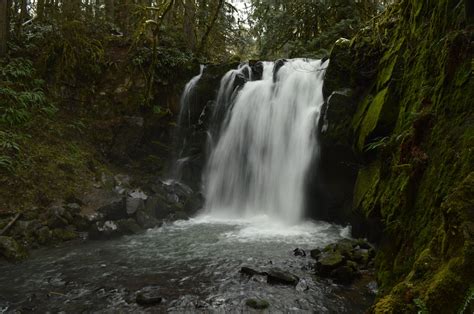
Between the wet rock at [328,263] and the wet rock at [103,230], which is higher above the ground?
the wet rock at [328,263]

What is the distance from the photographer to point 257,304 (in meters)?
4.48

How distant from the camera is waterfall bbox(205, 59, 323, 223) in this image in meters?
9.55

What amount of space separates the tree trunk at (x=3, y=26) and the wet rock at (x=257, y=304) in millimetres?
10629

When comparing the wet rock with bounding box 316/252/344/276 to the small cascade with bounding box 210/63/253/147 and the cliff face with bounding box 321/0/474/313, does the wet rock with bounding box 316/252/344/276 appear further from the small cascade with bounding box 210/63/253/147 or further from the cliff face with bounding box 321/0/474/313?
the small cascade with bounding box 210/63/253/147

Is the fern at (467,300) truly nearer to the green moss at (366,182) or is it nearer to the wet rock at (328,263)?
the wet rock at (328,263)

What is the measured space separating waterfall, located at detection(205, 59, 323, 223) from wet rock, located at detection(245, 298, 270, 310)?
470 centimetres

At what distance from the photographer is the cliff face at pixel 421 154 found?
2.59m

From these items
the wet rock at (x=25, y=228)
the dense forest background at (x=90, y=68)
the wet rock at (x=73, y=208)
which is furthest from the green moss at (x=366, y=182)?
the dense forest background at (x=90, y=68)

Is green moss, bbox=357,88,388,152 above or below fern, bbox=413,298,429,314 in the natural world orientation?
above

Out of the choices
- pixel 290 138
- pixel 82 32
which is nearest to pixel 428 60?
pixel 290 138

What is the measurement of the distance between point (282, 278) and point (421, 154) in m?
2.49

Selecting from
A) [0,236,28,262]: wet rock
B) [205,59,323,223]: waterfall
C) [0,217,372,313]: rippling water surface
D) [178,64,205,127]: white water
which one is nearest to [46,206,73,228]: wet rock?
[0,217,372,313]: rippling water surface

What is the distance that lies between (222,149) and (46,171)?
16.0 ft

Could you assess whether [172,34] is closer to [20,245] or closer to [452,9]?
[20,245]
